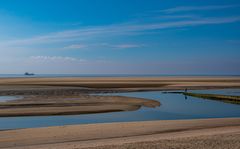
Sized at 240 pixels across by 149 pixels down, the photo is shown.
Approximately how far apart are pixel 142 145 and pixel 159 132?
5380 mm

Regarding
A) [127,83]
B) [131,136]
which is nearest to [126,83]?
[127,83]

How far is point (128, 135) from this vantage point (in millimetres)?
16750

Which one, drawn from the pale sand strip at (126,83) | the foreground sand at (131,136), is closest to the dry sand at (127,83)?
the pale sand strip at (126,83)

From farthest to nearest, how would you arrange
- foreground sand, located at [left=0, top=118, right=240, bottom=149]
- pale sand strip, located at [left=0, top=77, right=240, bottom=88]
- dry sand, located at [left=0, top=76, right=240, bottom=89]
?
1. pale sand strip, located at [left=0, top=77, right=240, bottom=88]
2. dry sand, located at [left=0, top=76, right=240, bottom=89]
3. foreground sand, located at [left=0, top=118, right=240, bottom=149]

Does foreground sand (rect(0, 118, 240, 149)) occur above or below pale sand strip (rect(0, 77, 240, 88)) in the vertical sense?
below

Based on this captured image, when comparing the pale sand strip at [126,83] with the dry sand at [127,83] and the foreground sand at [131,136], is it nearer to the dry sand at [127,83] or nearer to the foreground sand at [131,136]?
the dry sand at [127,83]

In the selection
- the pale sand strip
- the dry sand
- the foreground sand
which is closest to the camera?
the foreground sand

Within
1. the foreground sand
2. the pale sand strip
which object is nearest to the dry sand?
the pale sand strip

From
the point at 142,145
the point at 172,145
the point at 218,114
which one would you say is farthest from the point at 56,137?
the point at 218,114

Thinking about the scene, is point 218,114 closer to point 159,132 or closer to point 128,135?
point 159,132

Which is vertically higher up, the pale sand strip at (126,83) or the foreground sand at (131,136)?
the pale sand strip at (126,83)

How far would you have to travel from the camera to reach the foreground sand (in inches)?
521

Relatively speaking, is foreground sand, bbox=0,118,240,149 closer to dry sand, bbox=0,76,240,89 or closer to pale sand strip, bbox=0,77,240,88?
dry sand, bbox=0,76,240,89

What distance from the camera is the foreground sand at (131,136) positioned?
43.4ft
